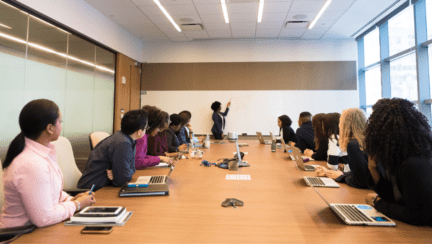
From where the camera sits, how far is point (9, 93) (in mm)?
3271

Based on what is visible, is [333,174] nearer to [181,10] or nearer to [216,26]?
[181,10]

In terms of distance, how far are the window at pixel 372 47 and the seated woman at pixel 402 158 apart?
552cm

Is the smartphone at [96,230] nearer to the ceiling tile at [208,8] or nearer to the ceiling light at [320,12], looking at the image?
the ceiling tile at [208,8]

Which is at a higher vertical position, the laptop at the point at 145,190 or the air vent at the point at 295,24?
the air vent at the point at 295,24

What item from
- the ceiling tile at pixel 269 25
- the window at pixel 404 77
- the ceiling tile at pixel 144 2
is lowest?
the window at pixel 404 77

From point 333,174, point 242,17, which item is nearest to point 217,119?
point 242,17

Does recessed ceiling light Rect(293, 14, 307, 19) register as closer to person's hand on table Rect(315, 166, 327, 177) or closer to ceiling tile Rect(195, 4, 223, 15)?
ceiling tile Rect(195, 4, 223, 15)

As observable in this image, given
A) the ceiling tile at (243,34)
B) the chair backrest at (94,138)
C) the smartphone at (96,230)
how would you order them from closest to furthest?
1. the smartphone at (96,230)
2. the chair backrest at (94,138)
3. the ceiling tile at (243,34)

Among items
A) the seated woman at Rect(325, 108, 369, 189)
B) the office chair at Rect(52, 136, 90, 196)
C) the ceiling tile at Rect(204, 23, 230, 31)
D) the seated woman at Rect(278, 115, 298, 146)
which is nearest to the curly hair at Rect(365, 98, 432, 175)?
the seated woman at Rect(325, 108, 369, 189)

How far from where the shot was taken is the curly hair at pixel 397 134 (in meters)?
1.15

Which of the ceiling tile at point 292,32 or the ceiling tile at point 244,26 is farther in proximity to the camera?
the ceiling tile at point 292,32

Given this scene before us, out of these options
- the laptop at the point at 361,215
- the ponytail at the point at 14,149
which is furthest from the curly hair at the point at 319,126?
the ponytail at the point at 14,149

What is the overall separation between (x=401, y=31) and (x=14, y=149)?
6.35 meters

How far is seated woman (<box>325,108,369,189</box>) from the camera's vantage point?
1.79m
